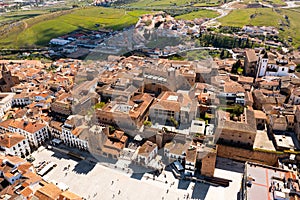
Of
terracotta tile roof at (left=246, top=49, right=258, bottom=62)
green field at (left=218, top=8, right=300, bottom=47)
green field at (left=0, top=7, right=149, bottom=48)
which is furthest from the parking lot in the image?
green field at (left=218, top=8, right=300, bottom=47)

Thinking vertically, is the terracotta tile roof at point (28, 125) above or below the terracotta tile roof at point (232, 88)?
below

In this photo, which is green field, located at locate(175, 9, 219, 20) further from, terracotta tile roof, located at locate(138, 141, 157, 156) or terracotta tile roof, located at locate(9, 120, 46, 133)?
terracotta tile roof, located at locate(9, 120, 46, 133)

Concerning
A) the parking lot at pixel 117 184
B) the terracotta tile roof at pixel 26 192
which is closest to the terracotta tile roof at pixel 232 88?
the parking lot at pixel 117 184

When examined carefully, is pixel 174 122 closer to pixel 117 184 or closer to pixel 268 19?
pixel 117 184

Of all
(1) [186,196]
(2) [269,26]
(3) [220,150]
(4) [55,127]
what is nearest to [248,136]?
(3) [220,150]

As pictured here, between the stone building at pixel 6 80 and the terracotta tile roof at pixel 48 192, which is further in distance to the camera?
the stone building at pixel 6 80

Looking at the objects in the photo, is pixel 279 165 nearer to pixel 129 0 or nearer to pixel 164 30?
pixel 164 30

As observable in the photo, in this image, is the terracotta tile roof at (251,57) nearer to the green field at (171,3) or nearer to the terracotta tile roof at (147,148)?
the terracotta tile roof at (147,148)
